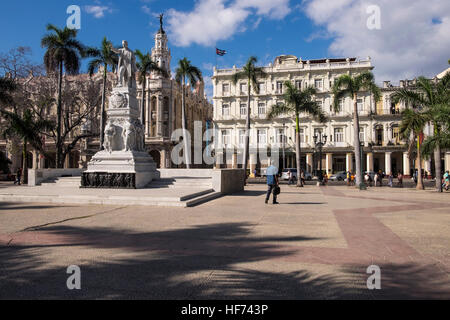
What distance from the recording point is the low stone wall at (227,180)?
1487cm

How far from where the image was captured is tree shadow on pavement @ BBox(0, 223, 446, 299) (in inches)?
130

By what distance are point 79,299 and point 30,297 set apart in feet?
1.67

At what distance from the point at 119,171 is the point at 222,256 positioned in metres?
11.5

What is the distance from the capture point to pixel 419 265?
4254mm

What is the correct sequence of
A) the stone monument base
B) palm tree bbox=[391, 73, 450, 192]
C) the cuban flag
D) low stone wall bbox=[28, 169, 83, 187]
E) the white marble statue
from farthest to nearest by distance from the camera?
the cuban flag < palm tree bbox=[391, 73, 450, 192] < low stone wall bbox=[28, 169, 83, 187] < the white marble statue < the stone monument base

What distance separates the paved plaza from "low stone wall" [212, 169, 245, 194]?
6599 millimetres

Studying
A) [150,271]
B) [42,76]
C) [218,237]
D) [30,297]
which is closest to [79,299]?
[30,297]

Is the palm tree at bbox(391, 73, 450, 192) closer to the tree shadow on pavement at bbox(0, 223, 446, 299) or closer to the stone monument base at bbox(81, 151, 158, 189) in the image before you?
the stone monument base at bbox(81, 151, 158, 189)

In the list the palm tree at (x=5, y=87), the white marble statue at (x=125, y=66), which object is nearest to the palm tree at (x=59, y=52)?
the palm tree at (x=5, y=87)

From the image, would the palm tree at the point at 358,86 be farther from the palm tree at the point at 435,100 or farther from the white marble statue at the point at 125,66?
the white marble statue at the point at 125,66

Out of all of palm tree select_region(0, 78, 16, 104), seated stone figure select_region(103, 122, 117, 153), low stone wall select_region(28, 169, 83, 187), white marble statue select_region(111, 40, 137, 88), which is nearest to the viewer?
seated stone figure select_region(103, 122, 117, 153)

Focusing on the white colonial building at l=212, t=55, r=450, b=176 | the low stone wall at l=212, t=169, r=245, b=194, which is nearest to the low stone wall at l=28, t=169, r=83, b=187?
the low stone wall at l=212, t=169, r=245, b=194

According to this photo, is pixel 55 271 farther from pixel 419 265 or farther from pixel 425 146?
pixel 425 146

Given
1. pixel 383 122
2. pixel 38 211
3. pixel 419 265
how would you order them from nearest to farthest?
1. pixel 419 265
2. pixel 38 211
3. pixel 383 122
